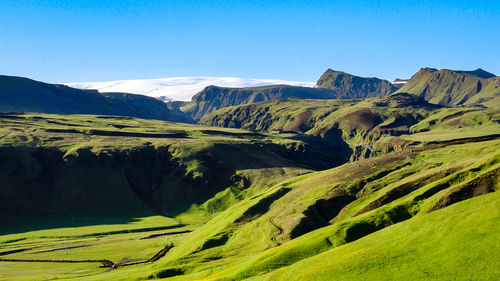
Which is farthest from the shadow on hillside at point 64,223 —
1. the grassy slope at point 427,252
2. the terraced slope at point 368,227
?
the grassy slope at point 427,252

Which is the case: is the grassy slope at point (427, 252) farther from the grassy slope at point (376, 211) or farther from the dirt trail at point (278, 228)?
the dirt trail at point (278, 228)

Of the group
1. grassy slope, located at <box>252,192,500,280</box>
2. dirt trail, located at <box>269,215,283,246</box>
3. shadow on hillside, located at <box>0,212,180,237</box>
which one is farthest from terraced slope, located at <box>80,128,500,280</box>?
shadow on hillside, located at <box>0,212,180,237</box>

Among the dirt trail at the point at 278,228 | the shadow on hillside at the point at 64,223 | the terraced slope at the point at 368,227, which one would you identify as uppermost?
the terraced slope at the point at 368,227

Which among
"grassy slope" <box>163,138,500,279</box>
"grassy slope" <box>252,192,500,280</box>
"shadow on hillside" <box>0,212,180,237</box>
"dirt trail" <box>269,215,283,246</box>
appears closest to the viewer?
"grassy slope" <box>252,192,500,280</box>

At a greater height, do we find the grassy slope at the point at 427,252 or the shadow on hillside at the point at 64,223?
the grassy slope at the point at 427,252

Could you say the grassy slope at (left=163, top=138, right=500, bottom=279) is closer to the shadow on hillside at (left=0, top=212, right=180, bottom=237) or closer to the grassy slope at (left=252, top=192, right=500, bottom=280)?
the grassy slope at (left=252, top=192, right=500, bottom=280)

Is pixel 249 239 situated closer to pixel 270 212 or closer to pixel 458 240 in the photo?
pixel 270 212

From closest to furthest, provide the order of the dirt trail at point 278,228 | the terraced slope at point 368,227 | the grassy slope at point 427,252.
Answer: the grassy slope at point 427,252 → the terraced slope at point 368,227 → the dirt trail at point 278,228

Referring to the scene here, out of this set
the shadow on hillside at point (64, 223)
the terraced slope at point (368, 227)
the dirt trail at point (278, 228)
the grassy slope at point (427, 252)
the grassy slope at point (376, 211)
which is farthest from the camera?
the shadow on hillside at point (64, 223)

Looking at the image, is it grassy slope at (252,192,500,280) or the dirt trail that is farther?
the dirt trail

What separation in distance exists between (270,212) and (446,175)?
41.6 metres

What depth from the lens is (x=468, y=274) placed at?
1533 inches

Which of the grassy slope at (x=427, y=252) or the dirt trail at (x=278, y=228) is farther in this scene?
the dirt trail at (x=278, y=228)

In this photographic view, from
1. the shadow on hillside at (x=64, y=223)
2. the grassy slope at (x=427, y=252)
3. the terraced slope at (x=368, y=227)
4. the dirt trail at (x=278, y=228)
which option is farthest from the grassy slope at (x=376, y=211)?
the shadow on hillside at (x=64, y=223)
